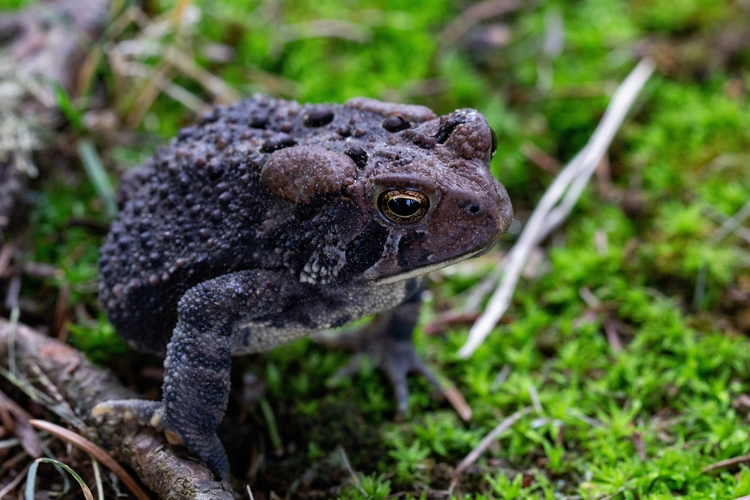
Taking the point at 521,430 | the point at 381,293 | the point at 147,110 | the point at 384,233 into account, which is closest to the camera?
the point at 384,233

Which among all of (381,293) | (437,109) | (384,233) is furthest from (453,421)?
(437,109)

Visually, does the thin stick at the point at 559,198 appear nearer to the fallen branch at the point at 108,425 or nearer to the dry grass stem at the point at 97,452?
the fallen branch at the point at 108,425

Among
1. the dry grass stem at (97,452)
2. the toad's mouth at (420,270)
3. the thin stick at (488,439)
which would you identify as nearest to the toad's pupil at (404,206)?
the toad's mouth at (420,270)

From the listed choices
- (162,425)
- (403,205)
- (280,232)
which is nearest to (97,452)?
(162,425)

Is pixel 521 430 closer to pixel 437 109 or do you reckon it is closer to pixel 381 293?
pixel 381 293

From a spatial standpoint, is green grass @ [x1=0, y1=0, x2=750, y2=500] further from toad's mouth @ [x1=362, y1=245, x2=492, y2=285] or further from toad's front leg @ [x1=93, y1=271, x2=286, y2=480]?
toad's mouth @ [x1=362, y1=245, x2=492, y2=285]

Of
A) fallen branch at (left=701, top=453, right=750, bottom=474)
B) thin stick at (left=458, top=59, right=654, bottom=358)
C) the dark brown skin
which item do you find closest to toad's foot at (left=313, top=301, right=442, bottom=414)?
thin stick at (left=458, top=59, right=654, bottom=358)
